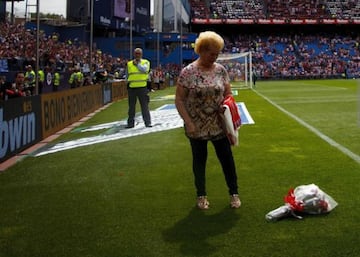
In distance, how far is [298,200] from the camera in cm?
499

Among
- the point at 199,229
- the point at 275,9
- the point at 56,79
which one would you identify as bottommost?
the point at 199,229

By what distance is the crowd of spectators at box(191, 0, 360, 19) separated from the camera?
243 feet

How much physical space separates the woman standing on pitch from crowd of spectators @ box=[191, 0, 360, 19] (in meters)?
68.8

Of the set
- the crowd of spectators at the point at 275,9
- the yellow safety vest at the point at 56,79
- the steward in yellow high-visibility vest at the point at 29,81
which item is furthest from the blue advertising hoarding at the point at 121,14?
the steward in yellow high-visibility vest at the point at 29,81

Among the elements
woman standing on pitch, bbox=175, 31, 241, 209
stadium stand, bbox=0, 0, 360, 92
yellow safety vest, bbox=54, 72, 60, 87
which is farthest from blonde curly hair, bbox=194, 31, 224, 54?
stadium stand, bbox=0, 0, 360, 92

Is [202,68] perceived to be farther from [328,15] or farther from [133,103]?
[328,15]

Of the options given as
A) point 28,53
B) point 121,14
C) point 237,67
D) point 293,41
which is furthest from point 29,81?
point 293,41

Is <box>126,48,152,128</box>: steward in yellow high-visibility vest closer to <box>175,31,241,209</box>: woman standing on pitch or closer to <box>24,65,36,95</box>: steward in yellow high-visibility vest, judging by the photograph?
<box>24,65,36,95</box>: steward in yellow high-visibility vest

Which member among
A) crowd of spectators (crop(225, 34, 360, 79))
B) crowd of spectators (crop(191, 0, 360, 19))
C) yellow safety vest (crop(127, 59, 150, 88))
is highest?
crowd of spectators (crop(191, 0, 360, 19))

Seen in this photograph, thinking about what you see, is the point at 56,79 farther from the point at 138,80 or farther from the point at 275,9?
the point at 275,9

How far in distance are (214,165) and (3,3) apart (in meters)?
27.8

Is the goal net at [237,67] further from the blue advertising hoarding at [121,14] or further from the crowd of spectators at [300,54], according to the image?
the crowd of spectators at [300,54]

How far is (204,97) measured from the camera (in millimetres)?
5125

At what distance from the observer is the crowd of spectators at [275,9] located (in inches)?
2916
